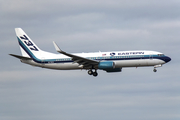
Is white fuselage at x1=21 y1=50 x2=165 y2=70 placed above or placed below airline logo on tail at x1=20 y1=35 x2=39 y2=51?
below

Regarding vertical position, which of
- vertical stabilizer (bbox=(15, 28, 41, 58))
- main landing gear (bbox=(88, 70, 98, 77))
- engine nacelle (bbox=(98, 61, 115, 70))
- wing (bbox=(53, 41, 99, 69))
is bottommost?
main landing gear (bbox=(88, 70, 98, 77))

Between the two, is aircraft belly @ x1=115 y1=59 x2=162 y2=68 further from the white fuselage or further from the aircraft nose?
the aircraft nose

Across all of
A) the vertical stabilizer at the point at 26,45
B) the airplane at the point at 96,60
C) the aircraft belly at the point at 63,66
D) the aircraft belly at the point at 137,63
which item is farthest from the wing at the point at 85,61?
the vertical stabilizer at the point at 26,45

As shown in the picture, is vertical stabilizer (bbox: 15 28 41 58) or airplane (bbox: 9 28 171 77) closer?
airplane (bbox: 9 28 171 77)

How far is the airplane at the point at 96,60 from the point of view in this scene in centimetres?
8156

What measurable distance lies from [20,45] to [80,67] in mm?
16952

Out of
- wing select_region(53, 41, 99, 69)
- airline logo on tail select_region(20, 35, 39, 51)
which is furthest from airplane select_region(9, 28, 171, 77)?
airline logo on tail select_region(20, 35, 39, 51)

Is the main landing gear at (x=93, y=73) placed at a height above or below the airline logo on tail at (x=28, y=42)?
below

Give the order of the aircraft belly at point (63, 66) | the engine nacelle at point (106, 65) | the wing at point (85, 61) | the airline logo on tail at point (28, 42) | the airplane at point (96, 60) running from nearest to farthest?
1. the engine nacelle at point (106, 65)
2. the wing at point (85, 61)
3. the airplane at point (96, 60)
4. the aircraft belly at point (63, 66)
5. the airline logo on tail at point (28, 42)

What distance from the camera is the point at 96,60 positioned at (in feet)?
274

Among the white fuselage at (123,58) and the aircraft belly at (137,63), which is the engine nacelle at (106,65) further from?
the aircraft belly at (137,63)

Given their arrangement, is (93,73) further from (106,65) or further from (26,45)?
(26,45)

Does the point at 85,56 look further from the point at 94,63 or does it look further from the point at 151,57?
the point at 151,57

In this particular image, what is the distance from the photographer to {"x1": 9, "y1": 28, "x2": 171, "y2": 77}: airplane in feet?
268
